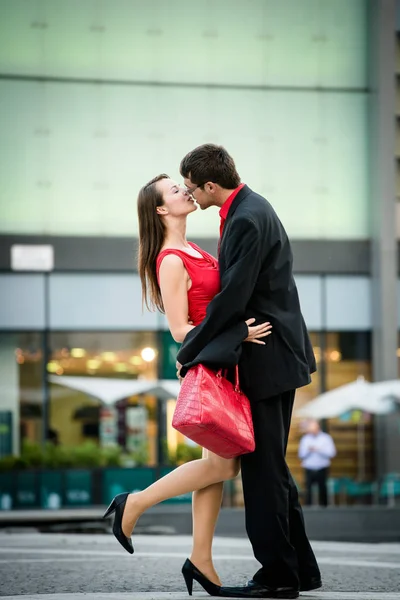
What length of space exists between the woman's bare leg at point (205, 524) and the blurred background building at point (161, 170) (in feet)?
53.9

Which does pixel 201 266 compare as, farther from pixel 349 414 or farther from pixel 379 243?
pixel 379 243

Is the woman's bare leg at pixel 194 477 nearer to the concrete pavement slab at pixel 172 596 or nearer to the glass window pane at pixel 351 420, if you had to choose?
the concrete pavement slab at pixel 172 596

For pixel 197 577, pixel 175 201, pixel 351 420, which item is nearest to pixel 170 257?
pixel 175 201

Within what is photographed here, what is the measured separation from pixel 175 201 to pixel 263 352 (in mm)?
→ 776

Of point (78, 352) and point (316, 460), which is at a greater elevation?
point (78, 352)

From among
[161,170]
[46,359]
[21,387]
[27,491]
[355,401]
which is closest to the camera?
[355,401]

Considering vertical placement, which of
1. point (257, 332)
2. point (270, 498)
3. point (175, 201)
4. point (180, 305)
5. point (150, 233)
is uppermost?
point (175, 201)

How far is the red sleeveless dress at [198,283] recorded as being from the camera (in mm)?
4895

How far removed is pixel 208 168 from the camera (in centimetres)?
480

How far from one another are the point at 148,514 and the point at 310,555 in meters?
11.8

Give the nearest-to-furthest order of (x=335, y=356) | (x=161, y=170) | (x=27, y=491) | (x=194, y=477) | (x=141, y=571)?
(x=194, y=477) < (x=141, y=571) < (x=27, y=491) < (x=161, y=170) < (x=335, y=356)

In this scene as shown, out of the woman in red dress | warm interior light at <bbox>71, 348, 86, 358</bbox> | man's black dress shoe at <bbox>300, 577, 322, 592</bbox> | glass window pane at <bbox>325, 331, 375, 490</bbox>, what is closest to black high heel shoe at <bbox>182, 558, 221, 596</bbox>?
the woman in red dress

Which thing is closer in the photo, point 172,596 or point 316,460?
point 172,596

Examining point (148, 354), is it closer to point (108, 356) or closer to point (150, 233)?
point (108, 356)
